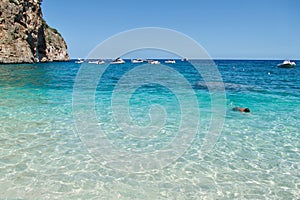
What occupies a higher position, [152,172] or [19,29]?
[19,29]

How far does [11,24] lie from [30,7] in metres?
11.6

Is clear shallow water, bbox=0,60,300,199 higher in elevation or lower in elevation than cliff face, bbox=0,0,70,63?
lower

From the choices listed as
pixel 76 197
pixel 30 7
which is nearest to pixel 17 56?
pixel 30 7

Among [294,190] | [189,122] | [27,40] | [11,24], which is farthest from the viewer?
[27,40]

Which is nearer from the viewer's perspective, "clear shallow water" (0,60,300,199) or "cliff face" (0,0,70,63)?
"clear shallow water" (0,60,300,199)

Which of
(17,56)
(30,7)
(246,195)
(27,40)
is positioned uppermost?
(30,7)

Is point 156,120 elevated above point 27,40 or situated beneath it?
situated beneath

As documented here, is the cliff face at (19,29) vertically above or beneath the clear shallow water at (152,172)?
above

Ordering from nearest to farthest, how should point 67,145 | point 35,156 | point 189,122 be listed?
point 35,156, point 67,145, point 189,122

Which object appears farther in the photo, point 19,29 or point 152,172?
point 19,29

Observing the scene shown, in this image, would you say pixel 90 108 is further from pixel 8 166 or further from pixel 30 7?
pixel 30 7

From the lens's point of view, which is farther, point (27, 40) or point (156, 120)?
point (27, 40)

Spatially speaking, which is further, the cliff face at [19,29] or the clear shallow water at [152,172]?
the cliff face at [19,29]

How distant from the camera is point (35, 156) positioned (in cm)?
730
